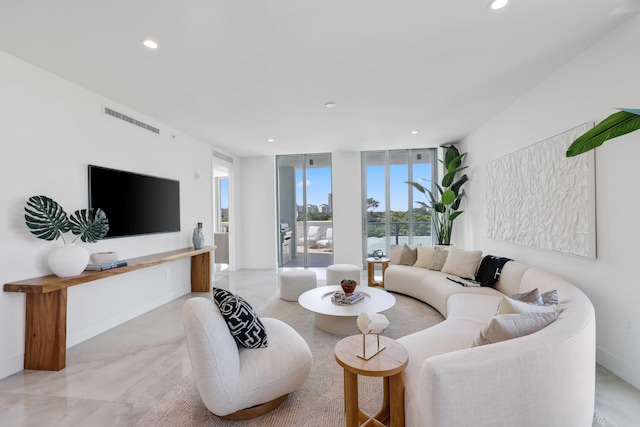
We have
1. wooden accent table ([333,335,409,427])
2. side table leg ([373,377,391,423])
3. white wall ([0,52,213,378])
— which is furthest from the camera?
white wall ([0,52,213,378])

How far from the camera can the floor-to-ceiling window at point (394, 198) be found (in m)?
6.36

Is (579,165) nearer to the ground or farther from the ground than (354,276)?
farther from the ground

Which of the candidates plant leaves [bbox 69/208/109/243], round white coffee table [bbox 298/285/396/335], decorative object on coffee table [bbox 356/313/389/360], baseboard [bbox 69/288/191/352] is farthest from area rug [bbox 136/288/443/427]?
plant leaves [bbox 69/208/109/243]

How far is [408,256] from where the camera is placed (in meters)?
4.75

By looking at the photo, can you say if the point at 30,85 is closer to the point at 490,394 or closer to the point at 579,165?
the point at 490,394

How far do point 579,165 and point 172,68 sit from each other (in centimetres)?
387

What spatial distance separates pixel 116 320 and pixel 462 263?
4.45 meters

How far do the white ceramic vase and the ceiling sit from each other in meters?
1.72

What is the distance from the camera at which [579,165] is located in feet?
8.36

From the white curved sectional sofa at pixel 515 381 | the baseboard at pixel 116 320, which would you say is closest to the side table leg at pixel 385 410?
the white curved sectional sofa at pixel 515 381

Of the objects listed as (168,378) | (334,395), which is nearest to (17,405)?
(168,378)

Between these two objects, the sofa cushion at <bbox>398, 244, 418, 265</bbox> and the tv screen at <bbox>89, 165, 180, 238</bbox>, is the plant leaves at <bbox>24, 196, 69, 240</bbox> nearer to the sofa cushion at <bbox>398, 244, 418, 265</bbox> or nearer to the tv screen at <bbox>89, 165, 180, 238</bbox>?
the tv screen at <bbox>89, 165, 180, 238</bbox>

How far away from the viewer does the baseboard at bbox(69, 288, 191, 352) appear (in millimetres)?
2922

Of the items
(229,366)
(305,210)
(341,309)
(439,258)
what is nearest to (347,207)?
(305,210)
